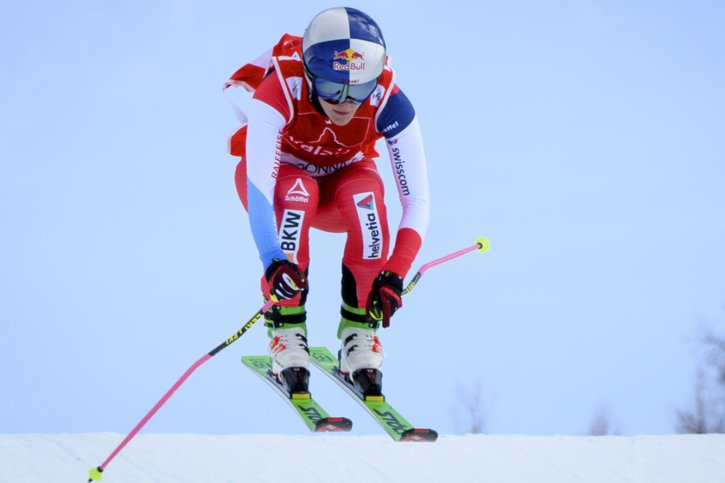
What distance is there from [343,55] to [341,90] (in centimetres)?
16

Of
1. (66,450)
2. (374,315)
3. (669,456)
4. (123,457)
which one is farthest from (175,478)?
(669,456)

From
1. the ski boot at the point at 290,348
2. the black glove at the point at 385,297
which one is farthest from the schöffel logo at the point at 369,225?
the ski boot at the point at 290,348

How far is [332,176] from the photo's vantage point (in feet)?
14.0

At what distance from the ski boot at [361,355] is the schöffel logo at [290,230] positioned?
24.5 inches

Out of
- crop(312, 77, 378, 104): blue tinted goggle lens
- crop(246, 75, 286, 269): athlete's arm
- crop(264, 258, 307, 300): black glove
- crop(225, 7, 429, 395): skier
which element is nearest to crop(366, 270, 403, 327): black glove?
crop(225, 7, 429, 395): skier

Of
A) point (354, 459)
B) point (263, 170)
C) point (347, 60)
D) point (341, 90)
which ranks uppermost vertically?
point (347, 60)

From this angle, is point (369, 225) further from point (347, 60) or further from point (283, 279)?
point (347, 60)

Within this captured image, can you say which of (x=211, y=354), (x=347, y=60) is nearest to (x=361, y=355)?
(x=211, y=354)

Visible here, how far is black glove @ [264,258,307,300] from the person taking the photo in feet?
12.1

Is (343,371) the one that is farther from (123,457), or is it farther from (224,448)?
(123,457)

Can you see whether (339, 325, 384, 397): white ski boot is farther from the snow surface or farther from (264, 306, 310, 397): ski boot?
the snow surface

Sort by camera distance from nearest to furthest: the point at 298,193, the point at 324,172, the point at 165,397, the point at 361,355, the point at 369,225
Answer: the point at 165,397
the point at 298,193
the point at 369,225
the point at 324,172
the point at 361,355

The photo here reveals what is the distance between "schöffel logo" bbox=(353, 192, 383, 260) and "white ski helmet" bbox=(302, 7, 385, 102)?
0.55 m

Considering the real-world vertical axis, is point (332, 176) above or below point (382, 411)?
above
